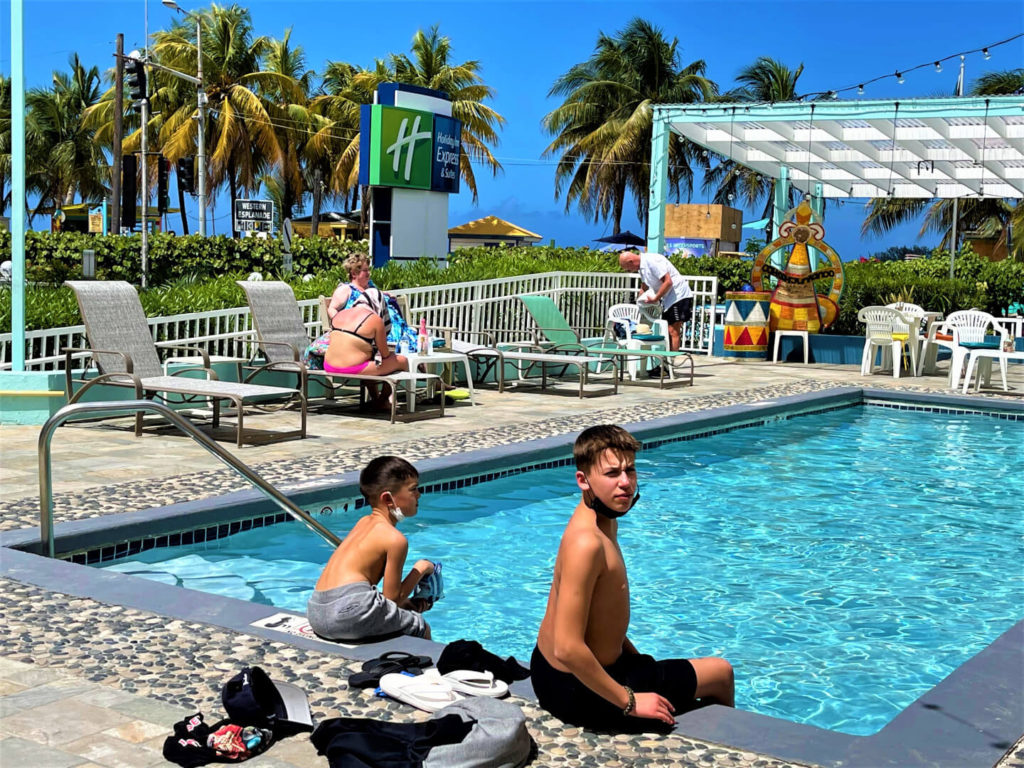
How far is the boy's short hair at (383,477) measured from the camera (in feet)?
14.0

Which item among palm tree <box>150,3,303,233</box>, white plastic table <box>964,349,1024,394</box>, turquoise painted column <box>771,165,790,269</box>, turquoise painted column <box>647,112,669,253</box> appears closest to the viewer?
white plastic table <box>964,349,1024,394</box>

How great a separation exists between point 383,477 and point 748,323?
1406cm

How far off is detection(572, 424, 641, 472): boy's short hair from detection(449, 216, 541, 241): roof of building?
2372 inches

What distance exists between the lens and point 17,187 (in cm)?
947

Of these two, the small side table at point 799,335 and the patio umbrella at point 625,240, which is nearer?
the small side table at point 799,335

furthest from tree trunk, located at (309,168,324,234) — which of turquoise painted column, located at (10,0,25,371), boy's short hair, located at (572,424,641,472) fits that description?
boy's short hair, located at (572,424,641,472)

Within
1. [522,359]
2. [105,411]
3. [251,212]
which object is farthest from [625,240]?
[105,411]

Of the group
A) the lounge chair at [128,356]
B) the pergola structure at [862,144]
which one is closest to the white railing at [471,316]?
the lounge chair at [128,356]

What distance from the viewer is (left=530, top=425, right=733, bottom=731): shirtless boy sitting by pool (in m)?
3.21

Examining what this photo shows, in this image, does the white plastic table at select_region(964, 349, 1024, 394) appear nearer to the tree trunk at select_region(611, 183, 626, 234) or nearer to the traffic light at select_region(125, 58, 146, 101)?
the traffic light at select_region(125, 58, 146, 101)

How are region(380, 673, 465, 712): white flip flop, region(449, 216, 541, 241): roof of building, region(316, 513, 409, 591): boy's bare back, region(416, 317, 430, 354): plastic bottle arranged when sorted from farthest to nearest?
region(449, 216, 541, 241): roof of building, region(416, 317, 430, 354): plastic bottle, region(316, 513, 409, 591): boy's bare back, region(380, 673, 465, 712): white flip flop

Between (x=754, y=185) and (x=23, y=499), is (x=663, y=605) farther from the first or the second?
(x=754, y=185)

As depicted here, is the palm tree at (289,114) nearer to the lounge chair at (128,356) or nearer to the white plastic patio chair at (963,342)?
the white plastic patio chair at (963,342)

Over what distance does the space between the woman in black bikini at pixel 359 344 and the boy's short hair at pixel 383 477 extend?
566 centimetres
